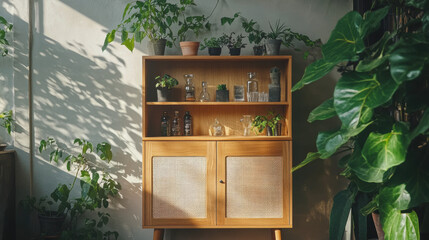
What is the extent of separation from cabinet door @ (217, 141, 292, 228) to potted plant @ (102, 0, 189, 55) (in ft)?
3.30

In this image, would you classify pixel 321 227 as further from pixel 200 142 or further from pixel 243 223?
pixel 200 142

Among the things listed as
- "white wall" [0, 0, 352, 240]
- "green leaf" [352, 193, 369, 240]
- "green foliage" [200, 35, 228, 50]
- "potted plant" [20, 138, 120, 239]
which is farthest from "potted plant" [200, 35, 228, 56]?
"green leaf" [352, 193, 369, 240]

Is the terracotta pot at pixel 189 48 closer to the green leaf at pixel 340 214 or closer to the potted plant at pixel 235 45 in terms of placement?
the potted plant at pixel 235 45

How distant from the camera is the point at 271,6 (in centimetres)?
354

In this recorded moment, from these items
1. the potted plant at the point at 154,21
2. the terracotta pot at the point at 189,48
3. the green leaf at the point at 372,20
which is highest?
the potted plant at the point at 154,21

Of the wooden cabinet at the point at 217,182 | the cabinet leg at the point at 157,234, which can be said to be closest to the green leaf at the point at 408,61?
the wooden cabinet at the point at 217,182

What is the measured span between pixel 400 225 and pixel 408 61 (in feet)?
2.45

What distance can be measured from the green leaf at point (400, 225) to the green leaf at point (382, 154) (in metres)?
0.22

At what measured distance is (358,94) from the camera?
1.68 m

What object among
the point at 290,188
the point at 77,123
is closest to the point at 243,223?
the point at 290,188

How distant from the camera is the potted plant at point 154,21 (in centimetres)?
321

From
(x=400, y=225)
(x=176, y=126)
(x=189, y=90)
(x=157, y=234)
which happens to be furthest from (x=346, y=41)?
(x=157, y=234)

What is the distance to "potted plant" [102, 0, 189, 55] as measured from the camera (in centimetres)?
321

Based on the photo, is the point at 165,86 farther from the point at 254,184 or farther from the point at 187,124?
the point at 254,184
